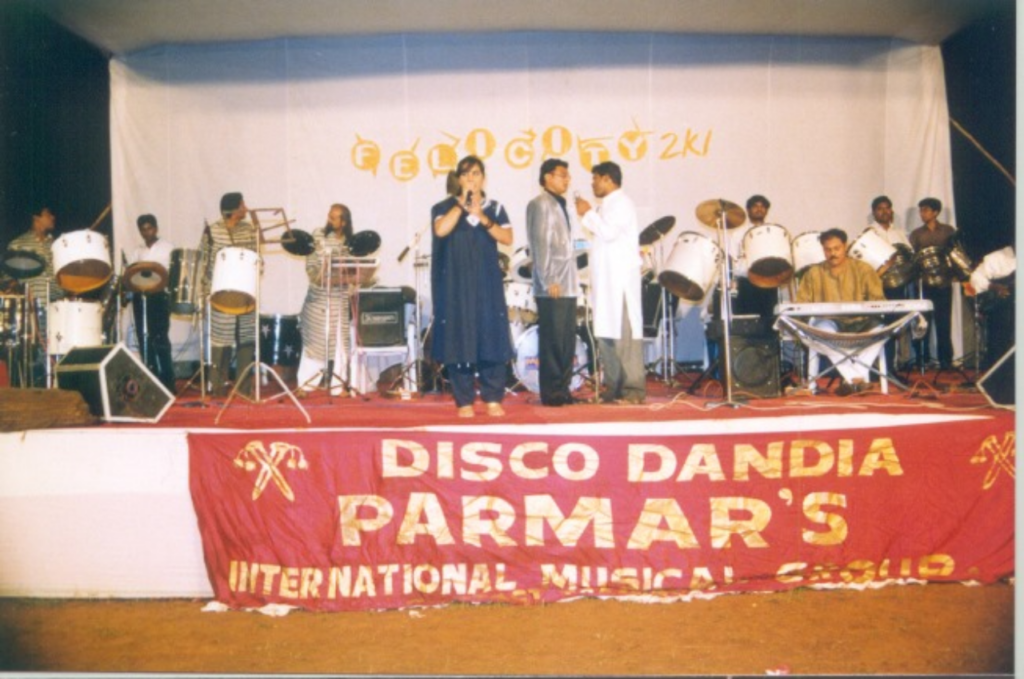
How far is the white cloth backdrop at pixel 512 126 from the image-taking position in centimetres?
949

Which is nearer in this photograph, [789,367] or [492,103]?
[789,367]

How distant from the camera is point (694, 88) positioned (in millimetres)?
9500

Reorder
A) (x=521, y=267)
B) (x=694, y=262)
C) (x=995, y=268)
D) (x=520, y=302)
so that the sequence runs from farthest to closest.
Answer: (x=521, y=267) < (x=520, y=302) < (x=995, y=268) < (x=694, y=262)

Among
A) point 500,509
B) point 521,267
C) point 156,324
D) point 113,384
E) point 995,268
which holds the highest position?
point 521,267

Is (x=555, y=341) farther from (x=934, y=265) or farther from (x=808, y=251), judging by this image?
(x=934, y=265)

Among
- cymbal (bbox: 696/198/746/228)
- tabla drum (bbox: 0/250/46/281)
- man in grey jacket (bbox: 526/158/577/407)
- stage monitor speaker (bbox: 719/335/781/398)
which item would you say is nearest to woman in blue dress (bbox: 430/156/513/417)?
man in grey jacket (bbox: 526/158/577/407)

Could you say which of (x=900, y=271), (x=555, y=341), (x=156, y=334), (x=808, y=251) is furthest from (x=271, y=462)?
(x=900, y=271)

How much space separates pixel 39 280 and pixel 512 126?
5.08 metres

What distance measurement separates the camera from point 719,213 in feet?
19.5

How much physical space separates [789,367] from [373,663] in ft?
19.3

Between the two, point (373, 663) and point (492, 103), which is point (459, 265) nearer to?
point (373, 663)

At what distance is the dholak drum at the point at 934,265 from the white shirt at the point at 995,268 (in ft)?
1.90

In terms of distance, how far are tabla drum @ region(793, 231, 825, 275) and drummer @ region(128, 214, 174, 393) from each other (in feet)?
19.3

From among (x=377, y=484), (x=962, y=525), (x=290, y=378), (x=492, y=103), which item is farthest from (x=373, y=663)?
(x=492, y=103)
